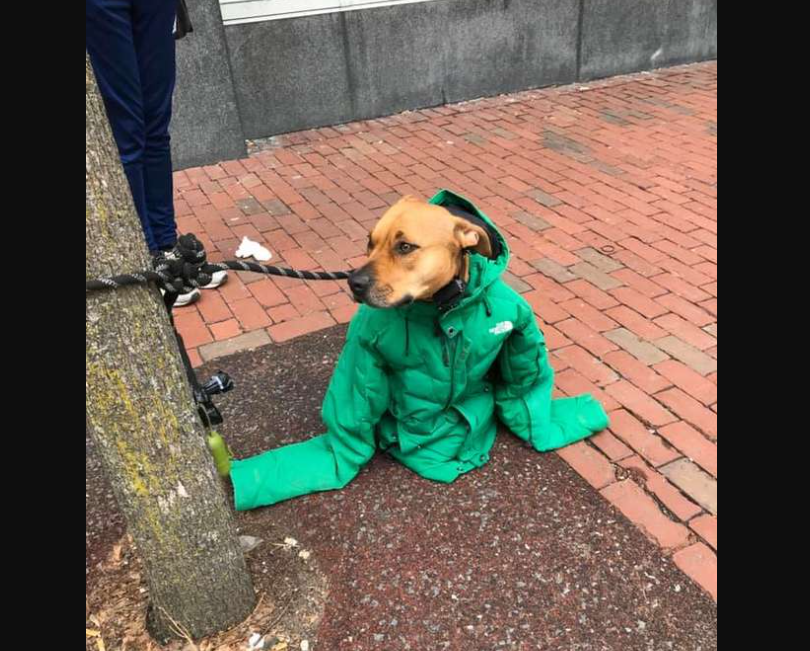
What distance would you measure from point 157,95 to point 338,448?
2372mm

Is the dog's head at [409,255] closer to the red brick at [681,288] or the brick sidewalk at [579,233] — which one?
the brick sidewalk at [579,233]

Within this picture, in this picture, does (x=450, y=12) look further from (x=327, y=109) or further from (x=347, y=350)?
(x=347, y=350)

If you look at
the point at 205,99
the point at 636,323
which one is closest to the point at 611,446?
the point at 636,323

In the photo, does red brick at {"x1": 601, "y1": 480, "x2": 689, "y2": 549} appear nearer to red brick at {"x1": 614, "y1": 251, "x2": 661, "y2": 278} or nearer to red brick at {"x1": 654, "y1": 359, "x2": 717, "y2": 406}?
red brick at {"x1": 654, "y1": 359, "x2": 717, "y2": 406}

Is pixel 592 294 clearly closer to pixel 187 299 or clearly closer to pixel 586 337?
pixel 586 337

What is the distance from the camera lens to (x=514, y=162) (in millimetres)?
6176

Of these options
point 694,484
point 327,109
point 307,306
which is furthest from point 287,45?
point 694,484

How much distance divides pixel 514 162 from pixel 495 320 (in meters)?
3.79

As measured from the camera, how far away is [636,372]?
3559 mm

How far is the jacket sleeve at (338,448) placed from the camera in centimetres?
273

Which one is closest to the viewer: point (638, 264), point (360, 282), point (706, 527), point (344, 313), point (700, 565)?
point (360, 282)

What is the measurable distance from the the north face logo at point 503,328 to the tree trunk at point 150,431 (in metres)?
1.20

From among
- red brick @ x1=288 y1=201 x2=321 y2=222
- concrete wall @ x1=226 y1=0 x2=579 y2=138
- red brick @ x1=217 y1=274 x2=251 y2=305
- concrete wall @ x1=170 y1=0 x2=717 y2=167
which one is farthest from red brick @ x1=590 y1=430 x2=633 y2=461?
concrete wall @ x1=226 y1=0 x2=579 y2=138

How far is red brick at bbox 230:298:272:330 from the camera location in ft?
13.4
